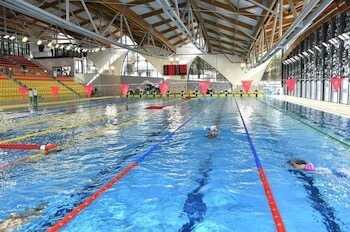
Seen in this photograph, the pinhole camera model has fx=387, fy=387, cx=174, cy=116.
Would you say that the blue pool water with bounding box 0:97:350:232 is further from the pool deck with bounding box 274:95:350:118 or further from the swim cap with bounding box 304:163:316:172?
the pool deck with bounding box 274:95:350:118

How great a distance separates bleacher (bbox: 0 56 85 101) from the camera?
2586cm

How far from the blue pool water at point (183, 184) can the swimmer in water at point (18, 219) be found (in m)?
0.07

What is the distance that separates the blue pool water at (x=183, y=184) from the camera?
3.92 m

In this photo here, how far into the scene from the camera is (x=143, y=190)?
16.5ft

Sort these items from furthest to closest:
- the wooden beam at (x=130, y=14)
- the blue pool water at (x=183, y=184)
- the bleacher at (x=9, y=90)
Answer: the bleacher at (x=9, y=90), the wooden beam at (x=130, y=14), the blue pool water at (x=183, y=184)

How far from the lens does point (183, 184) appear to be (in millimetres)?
5289

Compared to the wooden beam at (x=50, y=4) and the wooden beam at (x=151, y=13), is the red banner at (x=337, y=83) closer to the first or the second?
the wooden beam at (x=151, y=13)

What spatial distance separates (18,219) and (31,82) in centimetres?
2750

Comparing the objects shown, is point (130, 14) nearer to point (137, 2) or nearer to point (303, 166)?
point (137, 2)

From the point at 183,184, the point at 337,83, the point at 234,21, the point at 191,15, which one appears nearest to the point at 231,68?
the point at 234,21

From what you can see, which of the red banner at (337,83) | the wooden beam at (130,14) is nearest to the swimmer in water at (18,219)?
the wooden beam at (130,14)

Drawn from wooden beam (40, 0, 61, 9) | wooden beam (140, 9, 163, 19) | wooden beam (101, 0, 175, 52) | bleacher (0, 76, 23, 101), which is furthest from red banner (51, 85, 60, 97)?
wooden beam (140, 9, 163, 19)

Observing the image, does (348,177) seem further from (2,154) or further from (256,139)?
(2,154)

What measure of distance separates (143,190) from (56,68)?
127 ft
